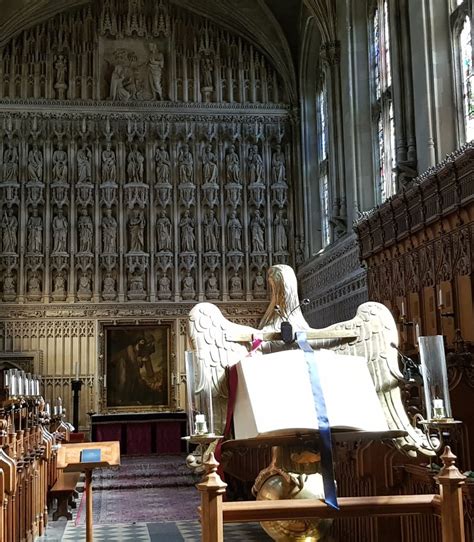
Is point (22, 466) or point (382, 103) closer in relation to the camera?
point (22, 466)

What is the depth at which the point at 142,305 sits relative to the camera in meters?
19.5

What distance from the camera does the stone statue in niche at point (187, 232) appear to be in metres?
19.8

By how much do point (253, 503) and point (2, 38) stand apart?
18.9 m

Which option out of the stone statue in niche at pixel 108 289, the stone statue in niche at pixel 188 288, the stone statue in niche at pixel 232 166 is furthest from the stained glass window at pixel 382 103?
the stone statue in niche at pixel 108 289

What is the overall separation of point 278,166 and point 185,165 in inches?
96.9

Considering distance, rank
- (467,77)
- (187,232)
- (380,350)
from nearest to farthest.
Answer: (380,350)
(467,77)
(187,232)

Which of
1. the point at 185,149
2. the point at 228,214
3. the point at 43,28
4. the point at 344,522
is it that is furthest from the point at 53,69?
the point at 344,522

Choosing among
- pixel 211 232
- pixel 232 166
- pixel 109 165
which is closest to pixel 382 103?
pixel 232 166

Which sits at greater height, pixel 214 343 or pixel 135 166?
pixel 135 166

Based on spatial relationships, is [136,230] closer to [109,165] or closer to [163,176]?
[163,176]

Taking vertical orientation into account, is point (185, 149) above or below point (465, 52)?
above

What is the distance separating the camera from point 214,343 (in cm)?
383

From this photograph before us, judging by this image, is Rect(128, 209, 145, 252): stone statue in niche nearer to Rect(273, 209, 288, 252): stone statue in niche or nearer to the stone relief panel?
the stone relief panel

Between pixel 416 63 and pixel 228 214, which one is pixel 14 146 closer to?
pixel 228 214
